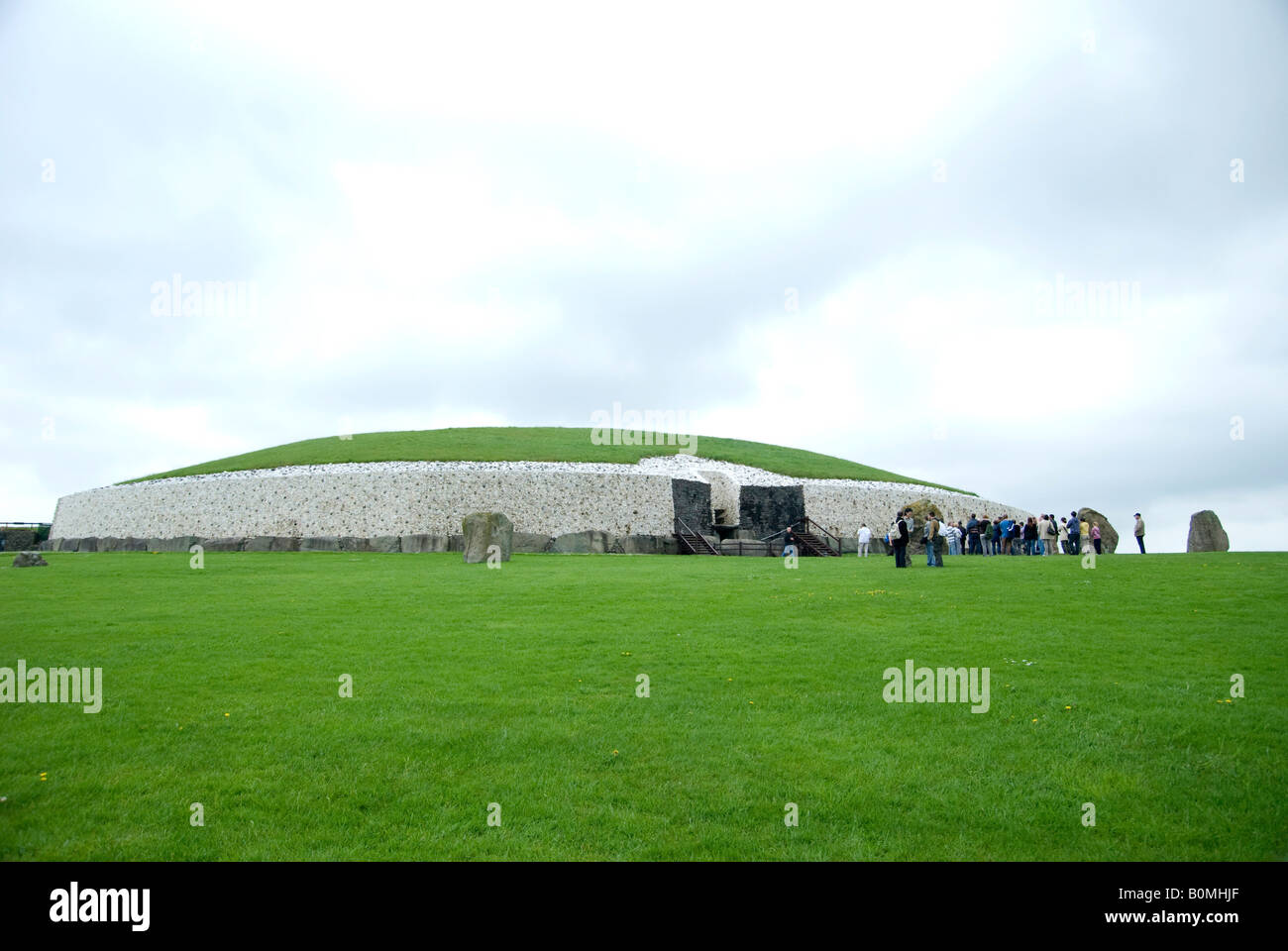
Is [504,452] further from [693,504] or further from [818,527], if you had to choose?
[818,527]

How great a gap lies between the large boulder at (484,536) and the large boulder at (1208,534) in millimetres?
26766

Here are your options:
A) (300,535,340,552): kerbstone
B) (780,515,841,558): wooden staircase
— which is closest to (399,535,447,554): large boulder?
(300,535,340,552): kerbstone

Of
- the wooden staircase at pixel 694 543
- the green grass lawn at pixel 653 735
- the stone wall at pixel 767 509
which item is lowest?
the green grass lawn at pixel 653 735

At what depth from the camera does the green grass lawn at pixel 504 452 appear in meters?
43.0

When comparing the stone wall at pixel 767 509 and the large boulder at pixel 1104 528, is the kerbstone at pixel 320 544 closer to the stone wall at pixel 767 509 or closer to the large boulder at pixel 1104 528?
the stone wall at pixel 767 509

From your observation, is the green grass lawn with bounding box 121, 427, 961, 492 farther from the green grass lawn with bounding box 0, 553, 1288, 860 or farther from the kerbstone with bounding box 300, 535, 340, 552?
the green grass lawn with bounding box 0, 553, 1288, 860

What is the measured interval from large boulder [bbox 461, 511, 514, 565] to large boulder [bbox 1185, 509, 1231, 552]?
26.8 meters

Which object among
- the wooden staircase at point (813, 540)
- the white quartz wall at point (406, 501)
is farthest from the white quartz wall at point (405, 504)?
the wooden staircase at point (813, 540)

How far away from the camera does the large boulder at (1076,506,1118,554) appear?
3416 centimetres
